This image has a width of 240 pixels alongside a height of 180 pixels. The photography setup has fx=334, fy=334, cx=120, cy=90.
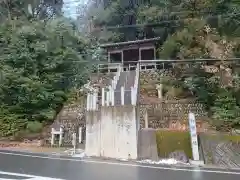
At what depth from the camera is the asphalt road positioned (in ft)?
30.4

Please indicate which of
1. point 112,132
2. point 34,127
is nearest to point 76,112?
point 34,127

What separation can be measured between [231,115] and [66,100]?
11.3 metres

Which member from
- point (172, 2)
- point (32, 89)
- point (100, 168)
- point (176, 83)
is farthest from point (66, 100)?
point (100, 168)

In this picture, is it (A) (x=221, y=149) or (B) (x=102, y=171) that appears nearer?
(B) (x=102, y=171)

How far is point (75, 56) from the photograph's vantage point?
23938mm

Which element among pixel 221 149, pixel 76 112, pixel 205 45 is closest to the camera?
pixel 221 149

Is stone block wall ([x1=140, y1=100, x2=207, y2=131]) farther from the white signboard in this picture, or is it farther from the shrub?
the shrub

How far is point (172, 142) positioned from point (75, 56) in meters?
12.4

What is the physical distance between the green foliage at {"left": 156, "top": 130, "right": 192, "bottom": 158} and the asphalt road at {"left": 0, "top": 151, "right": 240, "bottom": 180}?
77.3 inches

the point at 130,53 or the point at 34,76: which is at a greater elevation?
the point at 130,53

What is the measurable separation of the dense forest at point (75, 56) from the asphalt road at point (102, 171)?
5.70 metres

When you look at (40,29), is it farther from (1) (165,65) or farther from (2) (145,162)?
(2) (145,162)

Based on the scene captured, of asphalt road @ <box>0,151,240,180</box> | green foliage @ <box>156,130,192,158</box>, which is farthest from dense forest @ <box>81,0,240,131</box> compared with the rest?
asphalt road @ <box>0,151,240,180</box>

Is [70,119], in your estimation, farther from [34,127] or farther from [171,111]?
[171,111]
